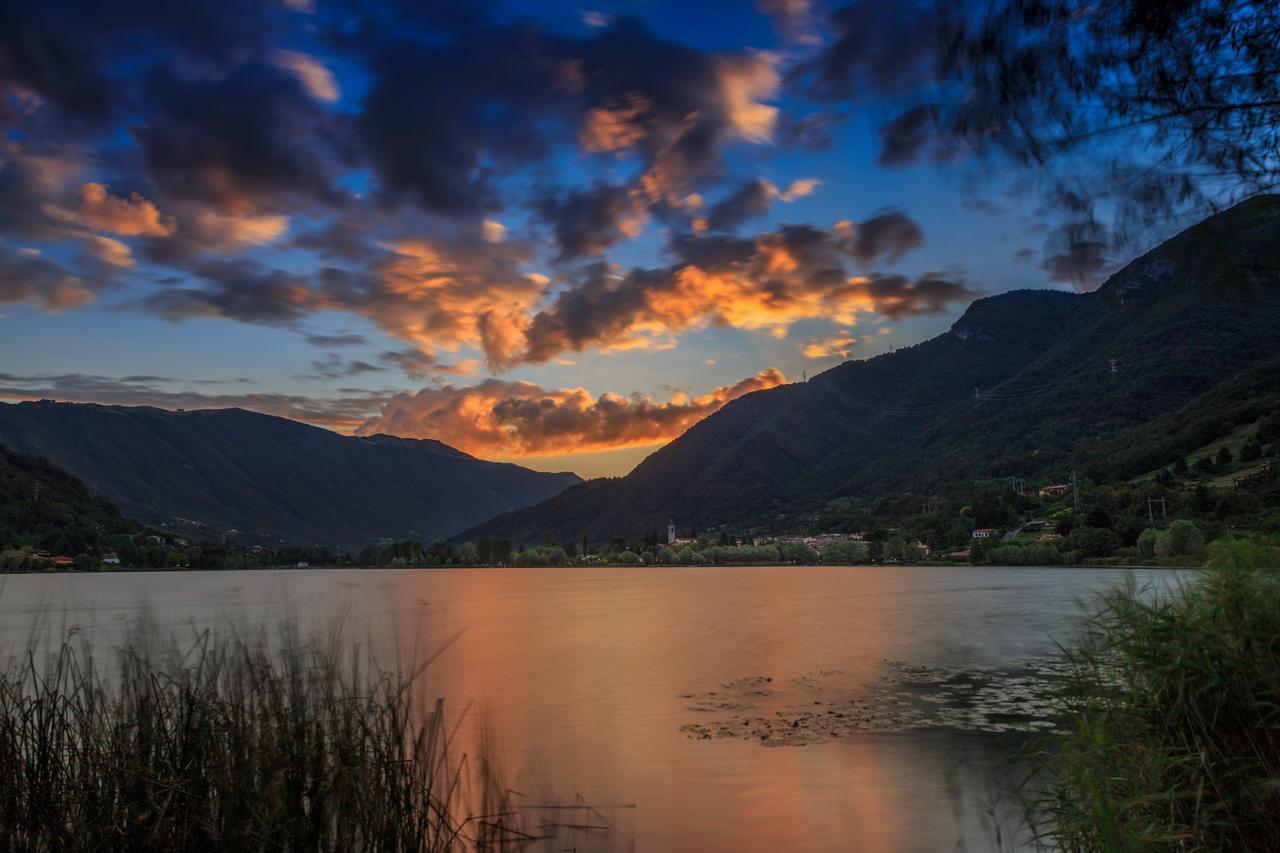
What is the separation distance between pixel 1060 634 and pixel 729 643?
15.0m

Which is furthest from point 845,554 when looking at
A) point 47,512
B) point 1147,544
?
point 47,512

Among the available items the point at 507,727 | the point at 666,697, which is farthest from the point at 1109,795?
the point at 666,697

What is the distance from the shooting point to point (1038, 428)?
178750mm

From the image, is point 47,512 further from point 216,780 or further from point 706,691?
point 216,780

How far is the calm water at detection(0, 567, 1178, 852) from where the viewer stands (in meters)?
11.7

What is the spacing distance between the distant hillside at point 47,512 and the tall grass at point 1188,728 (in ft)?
426

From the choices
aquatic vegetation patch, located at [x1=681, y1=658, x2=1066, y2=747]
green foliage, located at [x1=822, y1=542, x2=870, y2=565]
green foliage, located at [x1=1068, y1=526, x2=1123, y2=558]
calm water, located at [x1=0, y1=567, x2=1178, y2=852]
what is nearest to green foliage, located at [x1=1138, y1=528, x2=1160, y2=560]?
green foliage, located at [x1=1068, y1=526, x2=1123, y2=558]

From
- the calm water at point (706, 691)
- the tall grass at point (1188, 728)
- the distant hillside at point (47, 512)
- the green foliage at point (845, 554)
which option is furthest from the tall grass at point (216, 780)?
the green foliage at point (845, 554)

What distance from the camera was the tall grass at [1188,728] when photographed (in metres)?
5.78

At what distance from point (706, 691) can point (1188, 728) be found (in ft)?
62.7

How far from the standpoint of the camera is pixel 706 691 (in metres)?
25.2

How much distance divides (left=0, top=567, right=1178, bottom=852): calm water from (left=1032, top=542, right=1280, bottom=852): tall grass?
372 centimetres

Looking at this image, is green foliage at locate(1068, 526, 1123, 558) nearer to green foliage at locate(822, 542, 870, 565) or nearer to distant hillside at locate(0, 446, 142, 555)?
green foliage at locate(822, 542, 870, 565)

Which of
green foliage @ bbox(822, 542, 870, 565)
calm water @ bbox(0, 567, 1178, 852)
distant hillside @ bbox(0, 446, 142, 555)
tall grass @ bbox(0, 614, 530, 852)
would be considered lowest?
green foliage @ bbox(822, 542, 870, 565)
